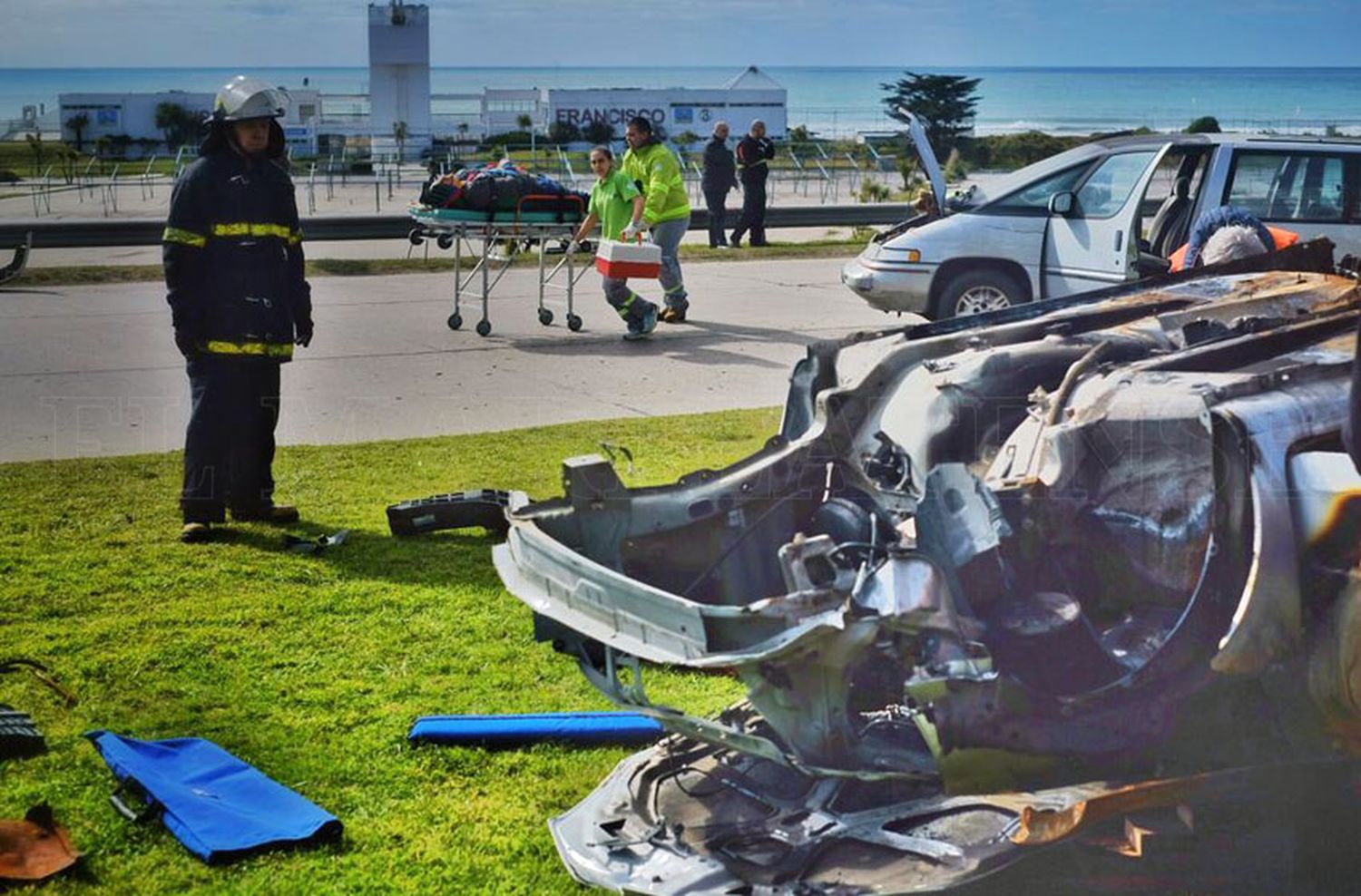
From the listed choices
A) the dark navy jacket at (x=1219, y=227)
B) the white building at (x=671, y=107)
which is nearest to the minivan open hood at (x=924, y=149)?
the dark navy jacket at (x=1219, y=227)

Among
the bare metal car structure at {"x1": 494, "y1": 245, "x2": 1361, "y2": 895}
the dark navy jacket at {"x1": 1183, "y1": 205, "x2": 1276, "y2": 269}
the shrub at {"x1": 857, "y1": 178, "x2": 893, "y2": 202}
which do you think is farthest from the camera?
the shrub at {"x1": 857, "y1": 178, "x2": 893, "y2": 202}

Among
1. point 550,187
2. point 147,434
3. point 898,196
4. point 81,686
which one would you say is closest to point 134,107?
point 898,196

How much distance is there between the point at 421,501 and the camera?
7984 millimetres

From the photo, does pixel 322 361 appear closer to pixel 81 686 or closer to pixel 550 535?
pixel 81 686

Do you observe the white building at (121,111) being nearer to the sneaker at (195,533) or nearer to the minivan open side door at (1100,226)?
the minivan open side door at (1100,226)

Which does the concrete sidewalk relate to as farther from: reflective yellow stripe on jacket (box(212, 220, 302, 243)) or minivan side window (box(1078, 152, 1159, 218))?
reflective yellow stripe on jacket (box(212, 220, 302, 243))

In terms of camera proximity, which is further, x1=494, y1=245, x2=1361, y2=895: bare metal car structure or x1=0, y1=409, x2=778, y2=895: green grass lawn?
x1=0, y1=409, x2=778, y2=895: green grass lawn

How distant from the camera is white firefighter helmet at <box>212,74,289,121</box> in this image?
7.36m

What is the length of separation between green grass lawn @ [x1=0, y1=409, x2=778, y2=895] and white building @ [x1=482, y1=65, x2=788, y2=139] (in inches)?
1852

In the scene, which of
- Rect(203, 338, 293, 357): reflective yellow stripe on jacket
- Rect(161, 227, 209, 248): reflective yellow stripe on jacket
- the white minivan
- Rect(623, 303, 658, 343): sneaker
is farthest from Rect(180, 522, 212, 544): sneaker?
the white minivan

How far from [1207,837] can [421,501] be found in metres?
4.51

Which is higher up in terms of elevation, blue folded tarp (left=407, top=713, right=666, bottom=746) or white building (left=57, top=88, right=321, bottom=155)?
white building (left=57, top=88, right=321, bottom=155)

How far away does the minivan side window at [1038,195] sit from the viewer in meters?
12.6

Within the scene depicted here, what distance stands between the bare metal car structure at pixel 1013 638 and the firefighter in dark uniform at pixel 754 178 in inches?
644
